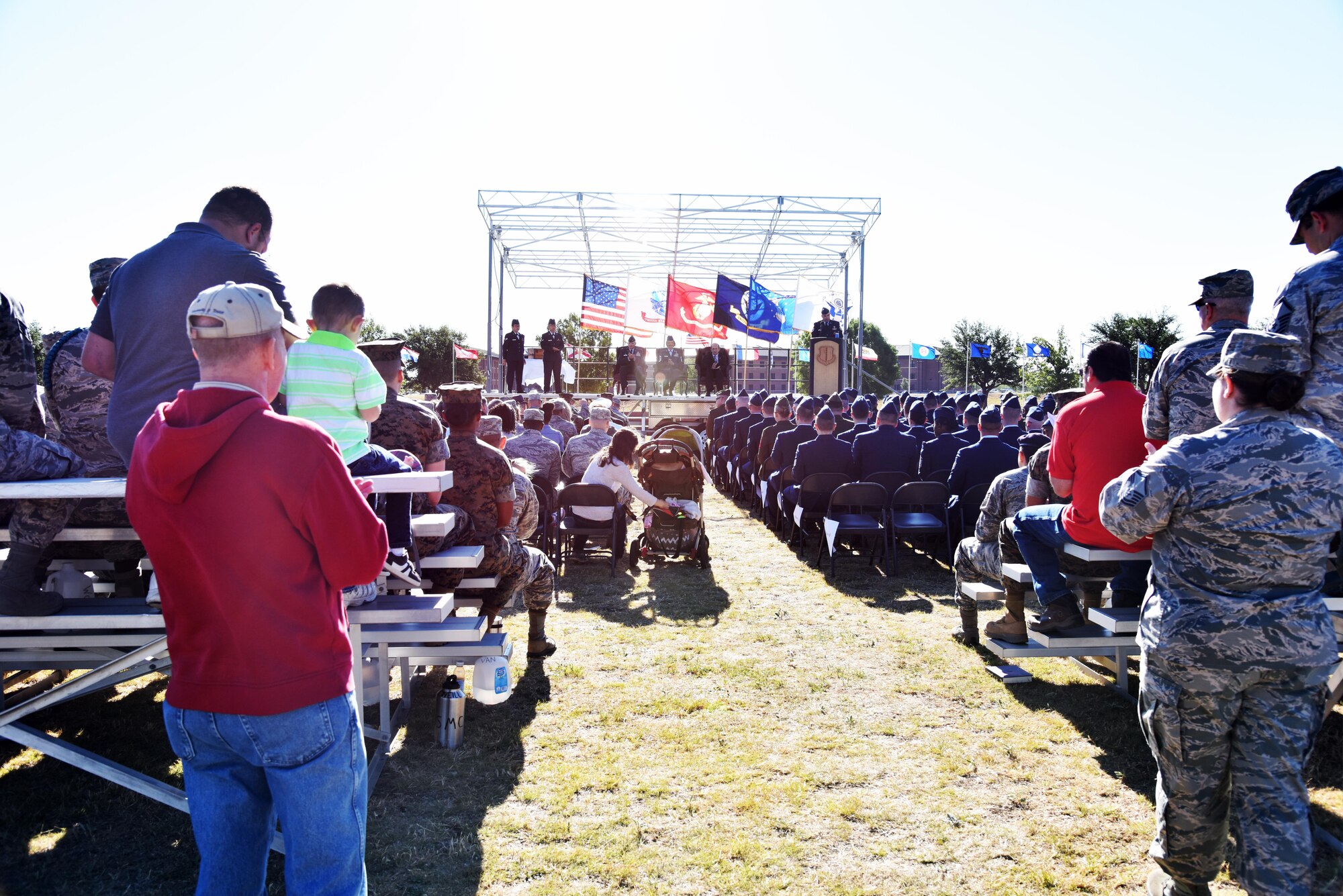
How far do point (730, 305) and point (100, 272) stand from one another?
1835cm

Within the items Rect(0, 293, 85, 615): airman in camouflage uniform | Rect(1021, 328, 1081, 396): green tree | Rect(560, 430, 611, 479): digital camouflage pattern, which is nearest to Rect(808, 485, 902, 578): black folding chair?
Rect(560, 430, 611, 479): digital camouflage pattern

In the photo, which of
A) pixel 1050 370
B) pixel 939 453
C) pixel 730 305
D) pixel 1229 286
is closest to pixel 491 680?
pixel 1229 286

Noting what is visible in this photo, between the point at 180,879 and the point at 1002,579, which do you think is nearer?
the point at 180,879

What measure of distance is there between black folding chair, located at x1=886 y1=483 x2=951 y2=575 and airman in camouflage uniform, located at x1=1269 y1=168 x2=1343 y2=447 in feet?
15.9

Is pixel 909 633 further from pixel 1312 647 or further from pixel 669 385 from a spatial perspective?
pixel 669 385

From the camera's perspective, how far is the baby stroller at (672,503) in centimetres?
844

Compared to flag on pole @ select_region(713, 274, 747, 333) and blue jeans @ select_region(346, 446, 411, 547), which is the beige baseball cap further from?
flag on pole @ select_region(713, 274, 747, 333)

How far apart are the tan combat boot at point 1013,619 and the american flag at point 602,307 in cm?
1758

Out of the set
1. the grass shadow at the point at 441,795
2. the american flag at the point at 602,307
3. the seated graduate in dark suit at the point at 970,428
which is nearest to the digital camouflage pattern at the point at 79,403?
the grass shadow at the point at 441,795

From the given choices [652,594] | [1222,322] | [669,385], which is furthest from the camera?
[669,385]

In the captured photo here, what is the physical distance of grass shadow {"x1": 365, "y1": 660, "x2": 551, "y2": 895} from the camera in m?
3.03

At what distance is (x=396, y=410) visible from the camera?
168 inches

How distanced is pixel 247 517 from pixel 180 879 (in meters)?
2.08

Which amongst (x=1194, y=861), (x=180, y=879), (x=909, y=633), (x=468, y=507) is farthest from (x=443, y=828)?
(x=909, y=633)
